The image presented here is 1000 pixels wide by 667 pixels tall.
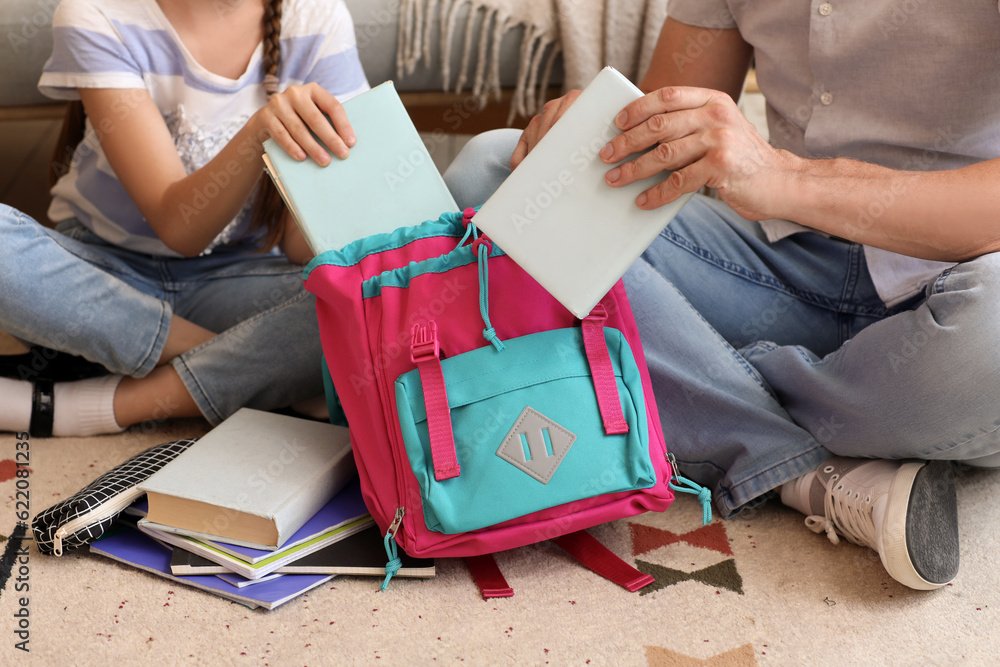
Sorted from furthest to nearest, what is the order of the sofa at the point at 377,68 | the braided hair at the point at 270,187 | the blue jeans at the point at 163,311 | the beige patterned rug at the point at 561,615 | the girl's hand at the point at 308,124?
the sofa at the point at 377,68, the braided hair at the point at 270,187, the blue jeans at the point at 163,311, the girl's hand at the point at 308,124, the beige patterned rug at the point at 561,615

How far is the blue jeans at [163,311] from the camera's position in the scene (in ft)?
2.73

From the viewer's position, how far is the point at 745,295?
2.83ft

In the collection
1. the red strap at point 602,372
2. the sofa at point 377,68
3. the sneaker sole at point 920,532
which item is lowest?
the sneaker sole at point 920,532

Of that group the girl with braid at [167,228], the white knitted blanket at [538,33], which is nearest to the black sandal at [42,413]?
the girl with braid at [167,228]

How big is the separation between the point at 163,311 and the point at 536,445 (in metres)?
0.53

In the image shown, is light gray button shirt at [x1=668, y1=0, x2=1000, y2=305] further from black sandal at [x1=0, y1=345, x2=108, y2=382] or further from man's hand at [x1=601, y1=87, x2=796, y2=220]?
black sandal at [x1=0, y1=345, x2=108, y2=382]

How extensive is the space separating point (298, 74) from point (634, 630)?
0.77 meters

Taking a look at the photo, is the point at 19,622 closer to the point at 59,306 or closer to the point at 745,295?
the point at 59,306

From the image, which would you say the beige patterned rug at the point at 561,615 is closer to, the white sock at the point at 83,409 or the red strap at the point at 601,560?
the red strap at the point at 601,560

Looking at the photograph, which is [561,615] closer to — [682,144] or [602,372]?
[602,372]

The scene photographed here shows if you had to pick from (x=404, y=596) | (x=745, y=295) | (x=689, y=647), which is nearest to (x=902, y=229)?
(x=745, y=295)

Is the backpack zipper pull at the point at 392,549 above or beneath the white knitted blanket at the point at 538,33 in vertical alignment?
beneath

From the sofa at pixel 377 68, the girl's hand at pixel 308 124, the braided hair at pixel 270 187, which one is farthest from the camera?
the sofa at pixel 377 68

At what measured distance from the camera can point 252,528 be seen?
2.19ft
